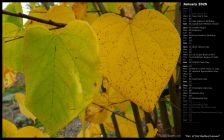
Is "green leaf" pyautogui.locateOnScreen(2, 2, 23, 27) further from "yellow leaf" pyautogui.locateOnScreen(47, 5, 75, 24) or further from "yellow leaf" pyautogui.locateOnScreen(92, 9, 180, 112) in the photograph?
"yellow leaf" pyautogui.locateOnScreen(92, 9, 180, 112)

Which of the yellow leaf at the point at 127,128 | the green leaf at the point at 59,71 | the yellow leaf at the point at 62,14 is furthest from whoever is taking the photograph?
the yellow leaf at the point at 127,128

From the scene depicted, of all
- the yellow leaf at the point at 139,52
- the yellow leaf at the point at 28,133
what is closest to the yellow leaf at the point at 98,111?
the yellow leaf at the point at 28,133

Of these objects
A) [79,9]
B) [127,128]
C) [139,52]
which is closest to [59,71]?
[139,52]

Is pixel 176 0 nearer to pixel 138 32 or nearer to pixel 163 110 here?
pixel 138 32

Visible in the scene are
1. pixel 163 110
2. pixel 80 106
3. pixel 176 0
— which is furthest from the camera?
pixel 163 110

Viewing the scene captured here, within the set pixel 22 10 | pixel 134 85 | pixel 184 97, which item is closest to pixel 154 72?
pixel 134 85

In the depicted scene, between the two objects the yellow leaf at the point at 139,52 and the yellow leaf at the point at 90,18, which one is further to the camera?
the yellow leaf at the point at 90,18

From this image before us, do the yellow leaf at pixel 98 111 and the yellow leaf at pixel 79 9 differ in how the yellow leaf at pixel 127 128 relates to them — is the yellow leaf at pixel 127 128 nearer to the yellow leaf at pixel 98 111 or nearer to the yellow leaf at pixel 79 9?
the yellow leaf at pixel 98 111
